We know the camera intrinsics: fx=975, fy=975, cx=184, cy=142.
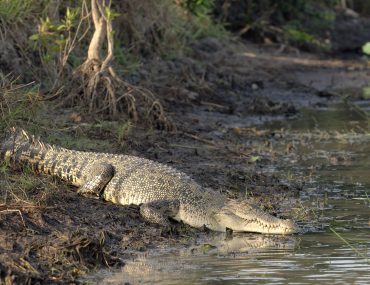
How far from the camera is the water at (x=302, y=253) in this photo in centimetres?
639

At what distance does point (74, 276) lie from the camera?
6379 millimetres

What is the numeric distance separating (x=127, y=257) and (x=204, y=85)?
8689mm

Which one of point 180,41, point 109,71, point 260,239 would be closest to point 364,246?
point 260,239

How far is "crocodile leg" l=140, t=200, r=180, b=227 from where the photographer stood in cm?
793

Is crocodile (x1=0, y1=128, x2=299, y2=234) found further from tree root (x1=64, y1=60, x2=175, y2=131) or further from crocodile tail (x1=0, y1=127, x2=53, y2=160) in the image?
tree root (x1=64, y1=60, x2=175, y2=131)

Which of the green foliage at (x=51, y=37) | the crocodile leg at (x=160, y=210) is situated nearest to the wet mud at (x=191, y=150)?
the crocodile leg at (x=160, y=210)

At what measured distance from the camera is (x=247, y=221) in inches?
309

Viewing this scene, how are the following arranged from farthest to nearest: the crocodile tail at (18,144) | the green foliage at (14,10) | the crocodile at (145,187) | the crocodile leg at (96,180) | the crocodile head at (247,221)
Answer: the green foliage at (14,10) → the crocodile tail at (18,144) → the crocodile leg at (96,180) → the crocodile at (145,187) → the crocodile head at (247,221)

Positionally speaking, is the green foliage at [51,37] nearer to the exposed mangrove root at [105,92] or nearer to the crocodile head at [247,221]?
the exposed mangrove root at [105,92]

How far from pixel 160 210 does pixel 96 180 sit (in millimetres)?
837

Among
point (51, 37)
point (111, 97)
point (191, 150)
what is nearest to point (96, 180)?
point (191, 150)

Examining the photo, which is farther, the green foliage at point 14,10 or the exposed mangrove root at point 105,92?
the green foliage at point 14,10

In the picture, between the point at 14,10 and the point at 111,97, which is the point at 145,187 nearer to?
the point at 111,97

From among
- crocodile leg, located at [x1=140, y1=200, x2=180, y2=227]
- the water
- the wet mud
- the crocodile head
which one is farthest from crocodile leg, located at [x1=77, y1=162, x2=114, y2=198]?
the water
